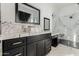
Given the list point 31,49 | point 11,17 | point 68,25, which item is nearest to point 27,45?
point 31,49

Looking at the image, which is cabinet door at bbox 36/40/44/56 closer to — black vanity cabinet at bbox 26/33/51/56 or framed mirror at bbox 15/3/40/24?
black vanity cabinet at bbox 26/33/51/56

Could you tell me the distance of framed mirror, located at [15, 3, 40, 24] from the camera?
130 cm

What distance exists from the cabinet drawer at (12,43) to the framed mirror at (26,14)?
36cm

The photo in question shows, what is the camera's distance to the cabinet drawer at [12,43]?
3.08ft

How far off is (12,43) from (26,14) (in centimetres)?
57

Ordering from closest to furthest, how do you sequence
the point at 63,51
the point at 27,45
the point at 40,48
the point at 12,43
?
the point at 12,43
the point at 27,45
the point at 63,51
the point at 40,48

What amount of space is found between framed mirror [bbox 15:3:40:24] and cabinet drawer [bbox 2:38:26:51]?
362 millimetres

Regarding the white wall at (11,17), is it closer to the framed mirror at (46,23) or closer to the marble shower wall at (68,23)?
the framed mirror at (46,23)

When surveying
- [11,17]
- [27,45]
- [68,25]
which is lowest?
[27,45]

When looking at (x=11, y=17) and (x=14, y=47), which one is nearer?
(x=14, y=47)

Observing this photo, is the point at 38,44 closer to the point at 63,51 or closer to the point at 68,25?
the point at 63,51

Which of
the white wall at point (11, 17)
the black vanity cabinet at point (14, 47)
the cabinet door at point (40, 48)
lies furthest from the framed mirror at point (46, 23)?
the black vanity cabinet at point (14, 47)

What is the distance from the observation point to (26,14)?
4.54 ft

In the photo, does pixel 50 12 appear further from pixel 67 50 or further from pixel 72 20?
pixel 67 50
